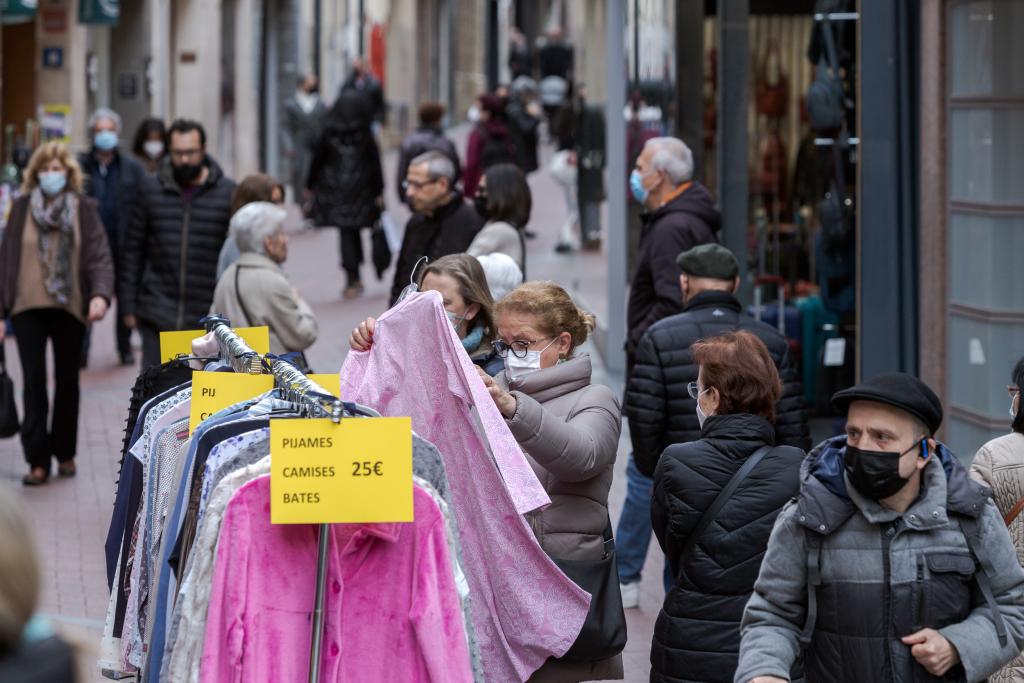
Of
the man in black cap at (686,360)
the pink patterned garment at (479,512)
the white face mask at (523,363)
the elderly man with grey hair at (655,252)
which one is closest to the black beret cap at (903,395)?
the pink patterned garment at (479,512)

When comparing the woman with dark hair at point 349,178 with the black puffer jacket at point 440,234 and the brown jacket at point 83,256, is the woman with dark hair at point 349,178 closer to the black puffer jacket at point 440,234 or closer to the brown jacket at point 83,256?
the brown jacket at point 83,256

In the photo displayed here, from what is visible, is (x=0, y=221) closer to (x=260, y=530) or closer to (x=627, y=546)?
(x=627, y=546)

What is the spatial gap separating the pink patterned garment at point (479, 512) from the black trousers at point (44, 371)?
17.3 ft

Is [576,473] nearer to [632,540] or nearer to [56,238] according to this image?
[632,540]

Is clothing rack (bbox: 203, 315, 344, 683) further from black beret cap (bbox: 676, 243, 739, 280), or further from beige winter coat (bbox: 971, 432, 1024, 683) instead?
black beret cap (bbox: 676, 243, 739, 280)

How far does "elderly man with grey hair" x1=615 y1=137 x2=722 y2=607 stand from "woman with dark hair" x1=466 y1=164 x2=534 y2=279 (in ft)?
1.84

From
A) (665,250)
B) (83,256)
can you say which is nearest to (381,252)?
(83,256)

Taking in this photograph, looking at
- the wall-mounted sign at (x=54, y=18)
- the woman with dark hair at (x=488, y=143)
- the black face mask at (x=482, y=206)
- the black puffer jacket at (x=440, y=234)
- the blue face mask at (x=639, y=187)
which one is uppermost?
the wall-mounted sign at (x=54, y=18)

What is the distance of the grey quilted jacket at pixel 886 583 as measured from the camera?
4.04 meters

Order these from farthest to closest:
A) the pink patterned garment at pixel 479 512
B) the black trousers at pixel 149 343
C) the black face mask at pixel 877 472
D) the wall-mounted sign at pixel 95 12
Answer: the wall-mounted sign at pixel 95 12
the black trousers at pixel 149 343
the pink patterned garment at pixel 479 512
the black face mask at pixel 877 472

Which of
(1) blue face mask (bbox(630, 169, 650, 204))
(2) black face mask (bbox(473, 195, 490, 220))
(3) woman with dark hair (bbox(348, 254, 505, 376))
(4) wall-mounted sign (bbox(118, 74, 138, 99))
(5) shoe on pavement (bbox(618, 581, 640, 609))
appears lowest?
(5) shoe on pavement (bbox(618, 581, 640, 609))

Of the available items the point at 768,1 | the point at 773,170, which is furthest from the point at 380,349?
the point at 773,170

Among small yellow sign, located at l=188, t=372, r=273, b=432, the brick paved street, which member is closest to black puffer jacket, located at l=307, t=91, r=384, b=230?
the brick paved street

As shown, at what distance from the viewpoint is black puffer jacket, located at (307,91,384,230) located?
17.8 meters
